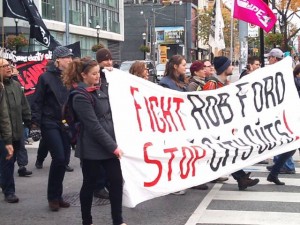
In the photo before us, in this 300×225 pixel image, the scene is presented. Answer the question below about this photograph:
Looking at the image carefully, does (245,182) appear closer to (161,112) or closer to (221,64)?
(221,64)

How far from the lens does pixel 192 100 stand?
703 centimetres

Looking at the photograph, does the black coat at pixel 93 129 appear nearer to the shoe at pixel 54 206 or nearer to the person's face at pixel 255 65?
the shoe at pixel 54 206

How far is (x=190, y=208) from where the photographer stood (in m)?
6.74

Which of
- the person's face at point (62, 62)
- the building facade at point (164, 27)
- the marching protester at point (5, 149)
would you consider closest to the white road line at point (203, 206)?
the marching protester at point (5, 149)

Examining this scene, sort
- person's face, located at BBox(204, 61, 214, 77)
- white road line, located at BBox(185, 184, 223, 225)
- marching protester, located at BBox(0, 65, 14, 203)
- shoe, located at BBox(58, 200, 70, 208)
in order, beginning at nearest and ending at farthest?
white road line, located at BBox(185, 184, 223, 225) → marching protester, located at BBox(0, 65, 14, 203) → shoe, located at BBox(58, 200, 70, 208) → person's face, located at BBox(204, 61, 214, 77)

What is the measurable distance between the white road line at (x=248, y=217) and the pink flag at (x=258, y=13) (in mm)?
5366

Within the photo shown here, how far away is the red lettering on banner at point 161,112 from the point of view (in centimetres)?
627

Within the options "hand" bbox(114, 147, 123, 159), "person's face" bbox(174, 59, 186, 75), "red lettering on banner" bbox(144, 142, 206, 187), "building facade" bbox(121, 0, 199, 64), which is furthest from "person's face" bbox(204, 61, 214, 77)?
"building facade" bbox(121, 0, 199, 64)

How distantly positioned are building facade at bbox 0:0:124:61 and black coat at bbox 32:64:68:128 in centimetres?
2754

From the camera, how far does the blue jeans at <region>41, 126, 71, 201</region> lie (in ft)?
21.4

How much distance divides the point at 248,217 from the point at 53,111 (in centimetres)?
252

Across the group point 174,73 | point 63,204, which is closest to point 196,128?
point 174,73

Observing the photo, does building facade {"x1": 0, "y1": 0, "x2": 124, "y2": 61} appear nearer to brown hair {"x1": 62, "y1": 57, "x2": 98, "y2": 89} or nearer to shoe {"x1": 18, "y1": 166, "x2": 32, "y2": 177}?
shoe {"x1": 18, "y1": 166, "x2": 32, "y2": 177}

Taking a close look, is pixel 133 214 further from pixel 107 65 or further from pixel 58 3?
pixel 58 3
